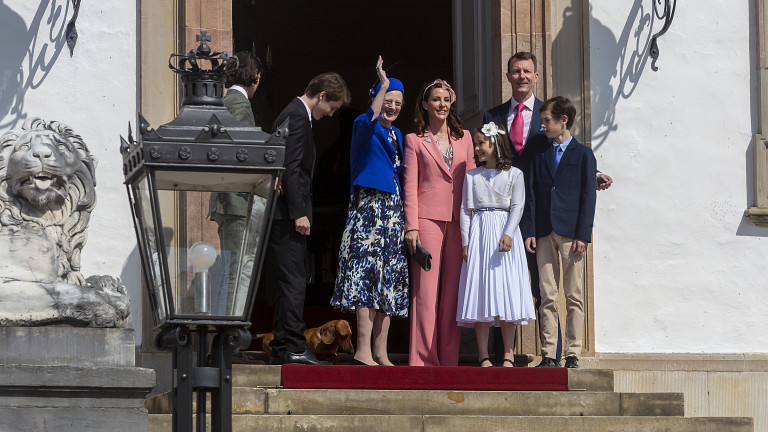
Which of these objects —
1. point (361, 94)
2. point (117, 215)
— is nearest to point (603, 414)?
point (117, 215)

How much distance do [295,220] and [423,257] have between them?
800 mm

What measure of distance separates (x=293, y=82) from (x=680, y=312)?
7.18 metres

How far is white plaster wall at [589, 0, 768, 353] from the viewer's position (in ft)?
37.5

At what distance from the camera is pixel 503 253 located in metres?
10.0

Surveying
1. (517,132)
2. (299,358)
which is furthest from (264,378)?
(517,132)

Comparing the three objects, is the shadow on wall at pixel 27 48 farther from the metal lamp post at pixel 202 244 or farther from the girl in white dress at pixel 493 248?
the metal lamp post at pixel 202 244

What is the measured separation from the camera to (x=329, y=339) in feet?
33.3

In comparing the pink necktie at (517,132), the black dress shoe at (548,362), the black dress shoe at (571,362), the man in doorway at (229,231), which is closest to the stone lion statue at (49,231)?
the man in doorway at (229,231)

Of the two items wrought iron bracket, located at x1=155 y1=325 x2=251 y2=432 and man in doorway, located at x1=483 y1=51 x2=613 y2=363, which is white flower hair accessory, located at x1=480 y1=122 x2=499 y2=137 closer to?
man in doorway, located at x1=483 y1=51 x2=613 y2=363

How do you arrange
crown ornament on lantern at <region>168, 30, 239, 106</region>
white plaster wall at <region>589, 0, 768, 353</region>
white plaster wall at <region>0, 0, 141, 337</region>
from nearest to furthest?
crown ornament on lantern at <region>168, 30, 239, 106</region> → white plaster wall at <region>0, 0, 141, 337</region> → white plaster wall at <region>589, 0, 768, 353</region>

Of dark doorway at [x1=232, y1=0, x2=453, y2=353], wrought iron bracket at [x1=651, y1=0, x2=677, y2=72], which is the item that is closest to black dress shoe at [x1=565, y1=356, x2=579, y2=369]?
wrought iron bracket at [x1=651, y1=0, x2=677, y2=72]

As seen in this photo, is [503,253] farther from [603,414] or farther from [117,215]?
[117,215]

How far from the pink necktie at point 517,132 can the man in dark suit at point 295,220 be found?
1.20 meters

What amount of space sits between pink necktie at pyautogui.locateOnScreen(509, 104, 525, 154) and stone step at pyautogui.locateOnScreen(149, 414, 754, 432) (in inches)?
83.0
